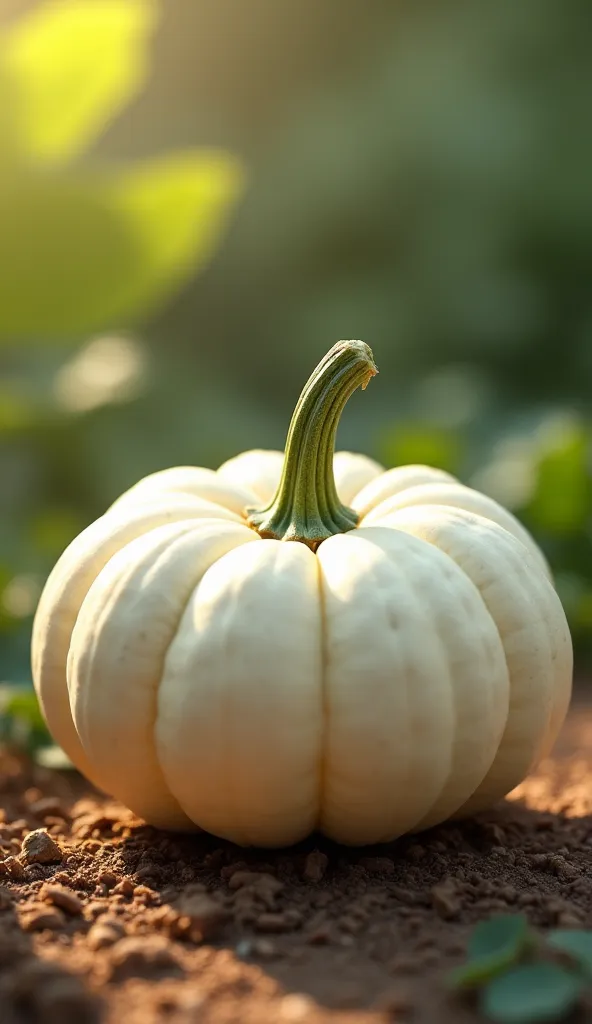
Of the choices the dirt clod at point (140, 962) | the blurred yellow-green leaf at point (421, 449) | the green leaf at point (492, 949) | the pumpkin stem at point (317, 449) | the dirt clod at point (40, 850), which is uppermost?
the pumpkin stem at point (317, 449)

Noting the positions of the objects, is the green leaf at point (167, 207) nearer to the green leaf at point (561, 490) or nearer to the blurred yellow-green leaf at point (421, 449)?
the blurred yellow-green leaf at point (421, 449)

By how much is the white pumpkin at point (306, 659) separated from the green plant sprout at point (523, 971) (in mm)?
406

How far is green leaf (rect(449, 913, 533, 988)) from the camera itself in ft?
4.61

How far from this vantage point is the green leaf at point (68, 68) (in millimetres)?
3930

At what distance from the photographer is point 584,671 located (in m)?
3.76

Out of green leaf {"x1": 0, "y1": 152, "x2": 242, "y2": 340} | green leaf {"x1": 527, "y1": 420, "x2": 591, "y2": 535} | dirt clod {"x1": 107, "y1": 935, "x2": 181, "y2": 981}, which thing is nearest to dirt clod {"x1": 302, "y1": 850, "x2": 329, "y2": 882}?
dirt clod {"x1": 107, "y1": 935, "x2": 181, "y2": 981}

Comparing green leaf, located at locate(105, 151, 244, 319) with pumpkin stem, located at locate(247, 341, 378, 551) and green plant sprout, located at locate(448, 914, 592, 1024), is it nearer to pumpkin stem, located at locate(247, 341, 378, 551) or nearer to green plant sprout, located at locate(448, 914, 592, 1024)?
pumpkin stem, located at locate(247, 341, 378, 551)

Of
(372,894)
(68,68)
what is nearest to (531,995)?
(372,894)

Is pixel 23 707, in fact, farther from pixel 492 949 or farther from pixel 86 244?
pixel 86 244

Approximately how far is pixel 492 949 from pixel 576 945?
11 cm

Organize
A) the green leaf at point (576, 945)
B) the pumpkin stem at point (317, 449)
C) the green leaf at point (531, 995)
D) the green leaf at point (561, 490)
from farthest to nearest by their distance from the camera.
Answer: the green leaf at point (561, 490)
the pumpkin stem at point (317, 449)
the green leaf at point (576, 945)
the green leaf at point (531, 995)

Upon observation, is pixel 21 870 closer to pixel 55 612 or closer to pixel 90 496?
pixel 55 612

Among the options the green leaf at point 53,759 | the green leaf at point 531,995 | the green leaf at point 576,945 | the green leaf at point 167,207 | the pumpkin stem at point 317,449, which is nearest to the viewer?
the green leaf at point 531,995

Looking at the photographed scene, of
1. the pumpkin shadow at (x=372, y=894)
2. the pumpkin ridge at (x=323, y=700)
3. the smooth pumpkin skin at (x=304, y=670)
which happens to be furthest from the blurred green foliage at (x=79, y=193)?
the pumpkin shadow at (x=372, y=894)
